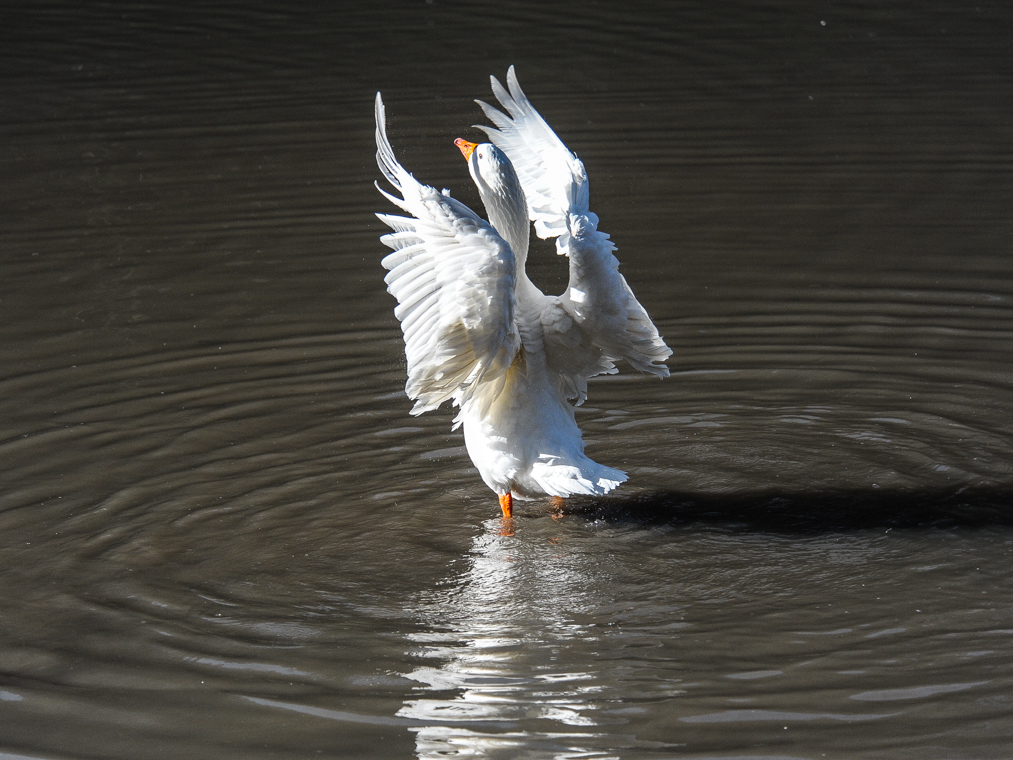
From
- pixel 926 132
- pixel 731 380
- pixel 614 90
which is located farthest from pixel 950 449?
pixel 614 90

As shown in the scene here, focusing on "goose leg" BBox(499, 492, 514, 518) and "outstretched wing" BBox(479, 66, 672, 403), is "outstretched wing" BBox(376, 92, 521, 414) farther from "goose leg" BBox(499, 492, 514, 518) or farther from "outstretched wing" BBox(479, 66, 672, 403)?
"goose leg" BBox(499, 492, 514, 518)

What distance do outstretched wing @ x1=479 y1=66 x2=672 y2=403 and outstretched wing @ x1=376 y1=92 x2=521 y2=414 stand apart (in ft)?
1.07

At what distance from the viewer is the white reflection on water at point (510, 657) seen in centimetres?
365

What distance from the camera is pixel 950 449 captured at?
225 inches

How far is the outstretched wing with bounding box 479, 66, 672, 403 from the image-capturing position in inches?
199

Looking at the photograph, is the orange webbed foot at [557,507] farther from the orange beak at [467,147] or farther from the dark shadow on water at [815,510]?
the orange beak at [467,147]

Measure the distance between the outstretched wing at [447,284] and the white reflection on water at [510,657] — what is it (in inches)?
33.3

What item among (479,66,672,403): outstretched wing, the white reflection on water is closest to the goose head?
(479,66,672,403): outstretched wing

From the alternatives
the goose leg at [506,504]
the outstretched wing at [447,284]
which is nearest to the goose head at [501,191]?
the outstretched wing at [447,284]

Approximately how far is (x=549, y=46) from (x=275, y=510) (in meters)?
10.5

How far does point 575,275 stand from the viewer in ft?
16.6

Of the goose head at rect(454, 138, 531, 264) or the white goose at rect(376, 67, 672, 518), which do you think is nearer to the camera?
the white goose at rect(376, 67, 672, 518)

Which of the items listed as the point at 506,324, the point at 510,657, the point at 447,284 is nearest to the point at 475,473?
the point at 506,324

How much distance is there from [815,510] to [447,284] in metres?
1.88
